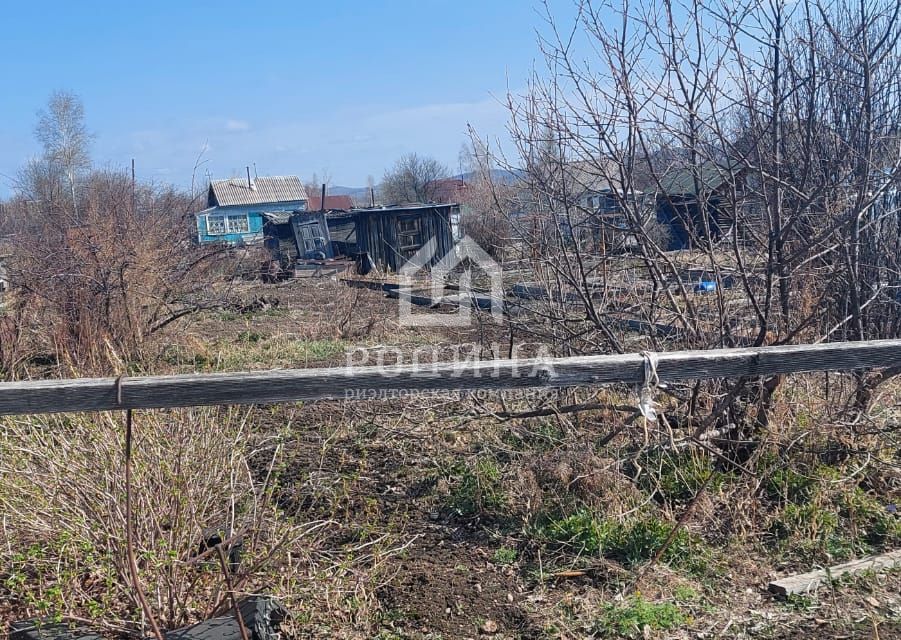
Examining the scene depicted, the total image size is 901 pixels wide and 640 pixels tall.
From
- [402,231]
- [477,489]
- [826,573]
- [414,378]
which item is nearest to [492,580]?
[477,489]

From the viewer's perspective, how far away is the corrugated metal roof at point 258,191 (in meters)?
58.8

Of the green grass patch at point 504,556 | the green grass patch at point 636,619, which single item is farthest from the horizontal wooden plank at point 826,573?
the green grass patch at point 504,556

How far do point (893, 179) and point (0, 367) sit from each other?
8005mm

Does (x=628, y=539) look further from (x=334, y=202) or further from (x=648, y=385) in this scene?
(x=334, y=202)

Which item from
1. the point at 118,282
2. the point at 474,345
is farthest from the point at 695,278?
the point at 118,282

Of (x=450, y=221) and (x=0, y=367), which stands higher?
(x=450, y=221)

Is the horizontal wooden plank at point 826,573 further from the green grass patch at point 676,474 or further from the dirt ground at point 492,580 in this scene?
the green grass patch at point 676,474

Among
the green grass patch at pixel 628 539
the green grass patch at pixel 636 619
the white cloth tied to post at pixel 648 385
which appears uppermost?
the white cloth tied to post at pixel 648 385

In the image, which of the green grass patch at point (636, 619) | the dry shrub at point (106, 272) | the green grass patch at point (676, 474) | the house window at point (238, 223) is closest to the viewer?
the green grass patch at point (636, 619)

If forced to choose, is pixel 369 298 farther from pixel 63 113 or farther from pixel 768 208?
pixel 63 113

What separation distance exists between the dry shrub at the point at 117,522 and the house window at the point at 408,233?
23.7 m

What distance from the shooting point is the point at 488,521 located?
13.6 feet

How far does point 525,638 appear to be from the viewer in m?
3.00

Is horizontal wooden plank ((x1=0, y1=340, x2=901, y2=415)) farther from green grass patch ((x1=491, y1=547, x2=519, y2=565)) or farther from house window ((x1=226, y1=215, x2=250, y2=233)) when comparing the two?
house window ((x1=226, y1=215, x2=250, y2=233))
